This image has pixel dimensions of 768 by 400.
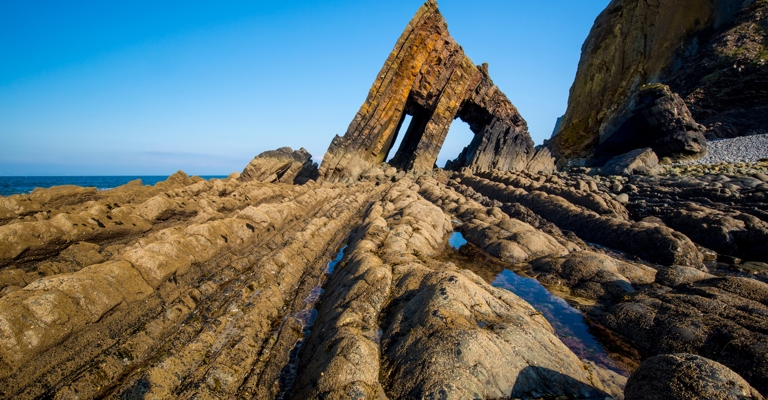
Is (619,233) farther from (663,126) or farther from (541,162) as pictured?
(541,162)

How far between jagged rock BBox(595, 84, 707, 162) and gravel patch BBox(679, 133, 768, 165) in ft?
3.30

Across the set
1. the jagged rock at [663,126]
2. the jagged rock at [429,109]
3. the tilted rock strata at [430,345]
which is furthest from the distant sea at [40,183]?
the jagged rock at [663,126]

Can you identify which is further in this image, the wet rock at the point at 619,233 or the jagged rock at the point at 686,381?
the wet rock at the point at 619,233

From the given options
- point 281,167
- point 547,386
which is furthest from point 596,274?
point 281,167

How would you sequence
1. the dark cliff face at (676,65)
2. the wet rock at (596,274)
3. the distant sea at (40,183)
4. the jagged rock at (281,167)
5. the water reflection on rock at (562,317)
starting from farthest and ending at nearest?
1. the distant sea at (40,183)
2. the jagged rock at (281,167)
3. the dark cliff face at (676,65)
4. the wet rock at (596,274)
5. the water reflection on rock at (562,317)

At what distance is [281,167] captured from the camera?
129 feet

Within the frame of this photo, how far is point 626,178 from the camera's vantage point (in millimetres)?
21469

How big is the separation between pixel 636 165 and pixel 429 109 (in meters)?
18.8

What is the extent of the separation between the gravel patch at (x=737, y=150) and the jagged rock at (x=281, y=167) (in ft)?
109

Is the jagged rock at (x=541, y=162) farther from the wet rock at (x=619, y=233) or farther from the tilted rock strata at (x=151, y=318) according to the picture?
the tilted rock strata at (x=151, y=318)

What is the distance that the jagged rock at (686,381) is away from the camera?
3344 mm

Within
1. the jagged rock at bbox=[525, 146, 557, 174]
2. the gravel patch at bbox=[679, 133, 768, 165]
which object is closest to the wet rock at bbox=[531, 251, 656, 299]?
the gravel patch at bbox=[679, 133, 768, 165]

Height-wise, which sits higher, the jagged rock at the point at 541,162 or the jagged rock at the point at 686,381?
the jagged rock at the point at 541,162

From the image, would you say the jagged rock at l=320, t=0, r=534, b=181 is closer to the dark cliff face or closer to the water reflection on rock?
the dark cliff face
